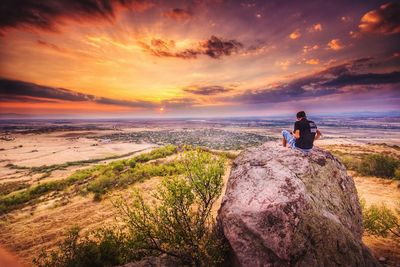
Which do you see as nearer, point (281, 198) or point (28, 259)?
point (281, 198)

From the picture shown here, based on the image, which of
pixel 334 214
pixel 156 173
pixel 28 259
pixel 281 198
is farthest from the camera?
pixel 156 173

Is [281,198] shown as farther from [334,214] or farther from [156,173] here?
[156,173]

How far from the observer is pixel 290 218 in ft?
17.8

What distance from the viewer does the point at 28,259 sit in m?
10.3

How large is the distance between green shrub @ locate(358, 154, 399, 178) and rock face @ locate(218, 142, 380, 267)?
1937cm

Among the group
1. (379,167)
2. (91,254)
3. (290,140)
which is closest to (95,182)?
(91,254)

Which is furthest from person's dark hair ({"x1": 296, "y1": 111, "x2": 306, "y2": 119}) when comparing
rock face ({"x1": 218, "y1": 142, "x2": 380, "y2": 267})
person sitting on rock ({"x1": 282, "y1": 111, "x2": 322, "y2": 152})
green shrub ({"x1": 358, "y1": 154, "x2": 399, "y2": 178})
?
green shrub ({"x1": 358, "y1": 154, "x2": 399, "y2": 178})

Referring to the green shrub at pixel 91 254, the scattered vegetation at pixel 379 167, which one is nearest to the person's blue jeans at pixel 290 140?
the green shrub at pixel 91 254

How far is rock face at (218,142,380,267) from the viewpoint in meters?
A: 5.32

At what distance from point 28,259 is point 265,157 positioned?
39.4 ft

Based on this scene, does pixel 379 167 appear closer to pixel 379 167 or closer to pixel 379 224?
pixel 379 167

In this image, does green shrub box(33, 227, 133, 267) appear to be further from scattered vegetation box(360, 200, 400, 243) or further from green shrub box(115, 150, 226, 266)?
scattered vegetation box(360, 200, 400, 243)

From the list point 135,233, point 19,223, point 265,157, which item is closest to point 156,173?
point 19,223

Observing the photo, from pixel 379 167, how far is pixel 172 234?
2438 centimetres
